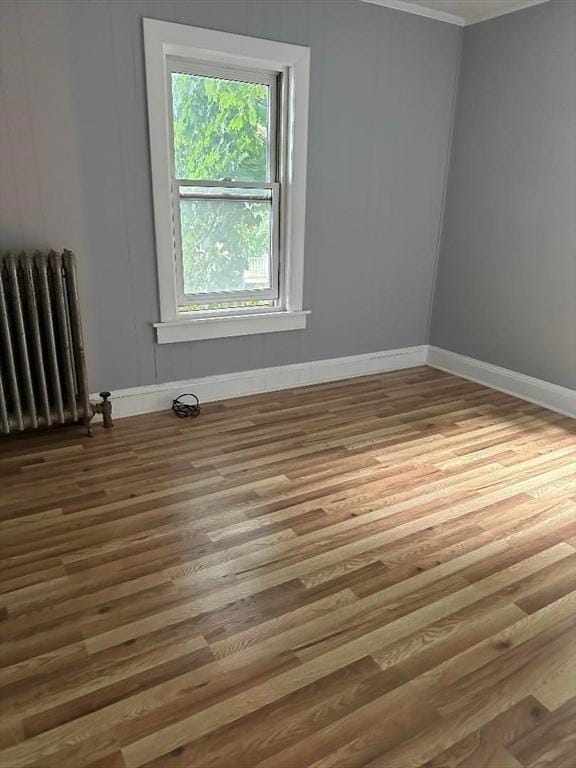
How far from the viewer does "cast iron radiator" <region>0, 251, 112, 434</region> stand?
2.78 meters

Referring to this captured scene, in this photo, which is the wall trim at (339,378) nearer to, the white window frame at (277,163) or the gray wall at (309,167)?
the gray wall at (309,167)

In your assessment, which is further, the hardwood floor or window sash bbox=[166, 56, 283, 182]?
window sash bbox=[166, 56, 283, 182]

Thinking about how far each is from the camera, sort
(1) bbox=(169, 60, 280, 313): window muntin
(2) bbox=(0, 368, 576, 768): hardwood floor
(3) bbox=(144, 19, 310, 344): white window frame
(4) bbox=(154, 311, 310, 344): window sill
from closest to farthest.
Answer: (2) bbox=(0, 368, 576, 768): hardwood floor < (3) bbox=(144, 19, 310, 344): white window frame < (1) bbox=(169, 60, 280, 313): window muntin < (4) bbox=(154, 311, 310, 344): window sill

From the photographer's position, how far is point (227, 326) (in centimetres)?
367

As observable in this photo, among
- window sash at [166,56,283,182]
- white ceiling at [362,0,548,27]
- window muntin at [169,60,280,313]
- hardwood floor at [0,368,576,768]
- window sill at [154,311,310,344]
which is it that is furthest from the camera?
white ceiling at [362,0,548,27]

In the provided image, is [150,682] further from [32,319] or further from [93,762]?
[32,319]

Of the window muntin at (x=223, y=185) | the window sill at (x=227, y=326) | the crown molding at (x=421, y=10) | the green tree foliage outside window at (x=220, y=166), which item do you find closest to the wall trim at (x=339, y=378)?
the window sill at (x=227, y=326)

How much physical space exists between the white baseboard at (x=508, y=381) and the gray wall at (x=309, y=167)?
11.7 inches

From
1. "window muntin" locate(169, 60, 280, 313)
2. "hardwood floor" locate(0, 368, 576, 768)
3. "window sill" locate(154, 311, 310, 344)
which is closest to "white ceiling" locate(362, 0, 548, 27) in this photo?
"window muntin" locate(169, 60, 280, 313)

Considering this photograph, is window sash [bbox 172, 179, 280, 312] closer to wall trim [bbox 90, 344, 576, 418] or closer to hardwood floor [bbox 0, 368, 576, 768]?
wall trim [bbox 90, 344, 576, 418]

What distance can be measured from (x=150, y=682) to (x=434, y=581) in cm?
107

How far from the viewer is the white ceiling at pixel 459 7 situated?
143 inches

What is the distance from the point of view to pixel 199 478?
274 cm

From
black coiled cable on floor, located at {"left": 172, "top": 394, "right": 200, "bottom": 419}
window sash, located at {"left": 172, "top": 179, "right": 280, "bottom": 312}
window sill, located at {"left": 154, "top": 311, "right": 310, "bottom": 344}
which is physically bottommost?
black coiled cable on floor, located at {"left": 172, "top": 394, "right": 200, "bottom": 419}
